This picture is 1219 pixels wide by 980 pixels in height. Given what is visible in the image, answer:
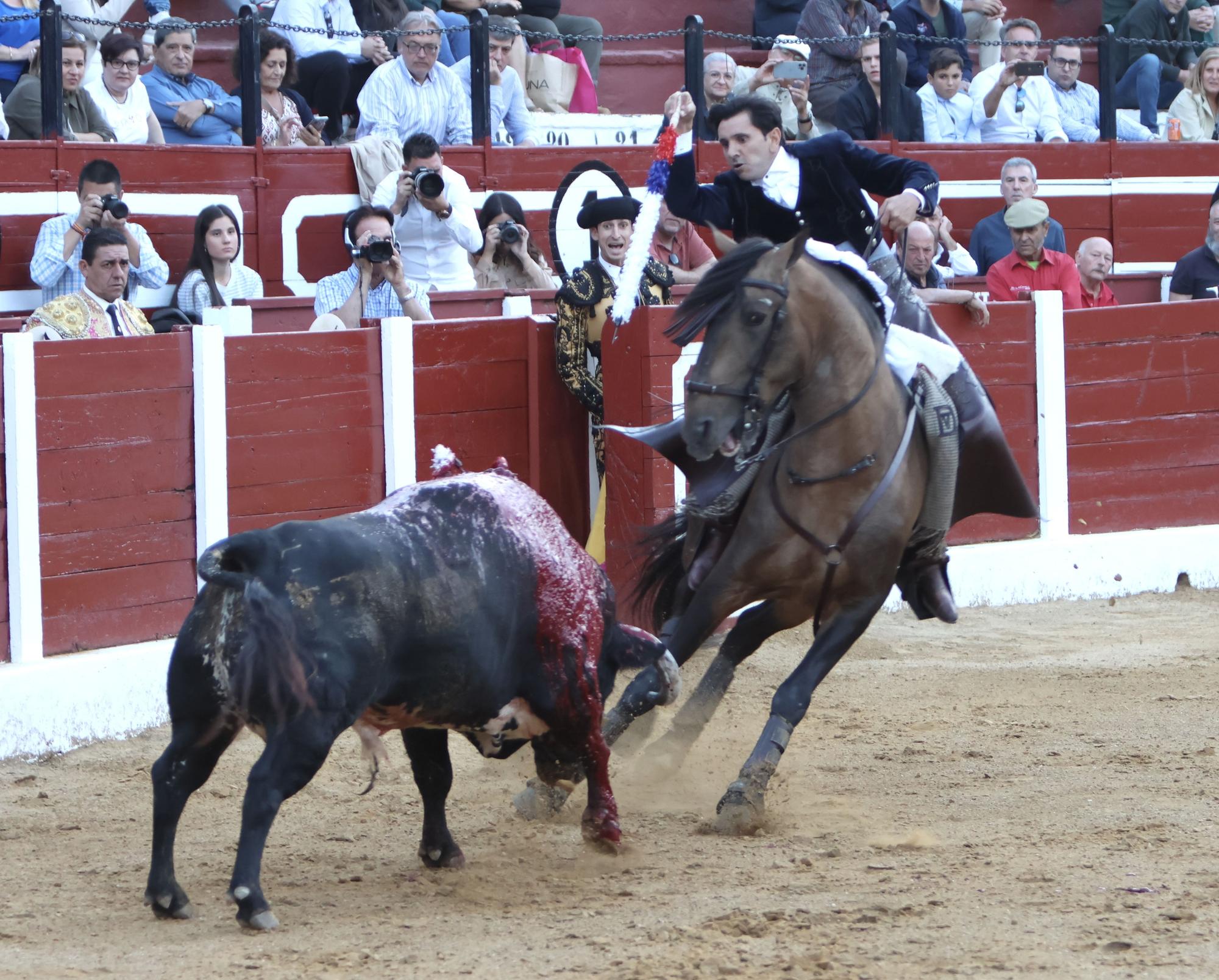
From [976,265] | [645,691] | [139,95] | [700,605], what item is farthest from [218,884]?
[976,265]

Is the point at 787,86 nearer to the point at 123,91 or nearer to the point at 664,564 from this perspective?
the point at 123,91

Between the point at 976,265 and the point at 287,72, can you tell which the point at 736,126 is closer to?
the point at 287,72

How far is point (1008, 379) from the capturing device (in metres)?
8.54

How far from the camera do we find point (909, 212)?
5445 millimetres

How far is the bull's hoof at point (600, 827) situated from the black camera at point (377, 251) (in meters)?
3.47

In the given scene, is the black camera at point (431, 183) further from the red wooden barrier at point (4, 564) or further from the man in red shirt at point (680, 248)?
the red wooden barrier at point (4, 564)

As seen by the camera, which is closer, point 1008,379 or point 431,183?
point 431,183

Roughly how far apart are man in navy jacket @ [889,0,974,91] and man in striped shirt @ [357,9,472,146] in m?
3.61

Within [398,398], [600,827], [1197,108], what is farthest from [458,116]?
[1197,108]

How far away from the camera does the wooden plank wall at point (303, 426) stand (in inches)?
253

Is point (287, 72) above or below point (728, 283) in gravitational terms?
above

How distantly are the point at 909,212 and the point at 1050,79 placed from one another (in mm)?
7649

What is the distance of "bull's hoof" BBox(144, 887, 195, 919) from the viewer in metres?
3.81

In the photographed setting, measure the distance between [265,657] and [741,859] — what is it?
1492 millimetres
